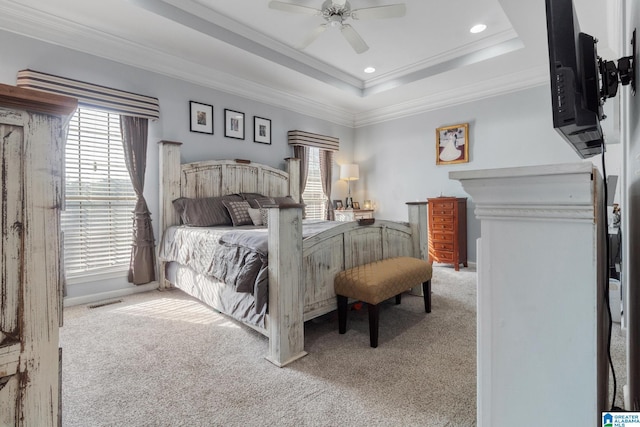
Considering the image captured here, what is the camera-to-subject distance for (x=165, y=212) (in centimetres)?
355

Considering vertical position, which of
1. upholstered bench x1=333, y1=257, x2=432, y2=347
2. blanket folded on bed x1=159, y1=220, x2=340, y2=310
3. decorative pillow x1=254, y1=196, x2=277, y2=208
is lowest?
upholstered bench x1=333, y1=257, x2=432, y2=347

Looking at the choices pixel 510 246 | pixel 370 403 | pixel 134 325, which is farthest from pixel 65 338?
pixel 510 246

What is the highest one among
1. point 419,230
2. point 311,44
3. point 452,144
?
point 311,44

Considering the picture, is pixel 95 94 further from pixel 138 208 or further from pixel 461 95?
pixel 461 95

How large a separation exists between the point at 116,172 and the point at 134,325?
1.70 meters

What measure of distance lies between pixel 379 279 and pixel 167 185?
2.68 meters

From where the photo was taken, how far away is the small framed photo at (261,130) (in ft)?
14.9

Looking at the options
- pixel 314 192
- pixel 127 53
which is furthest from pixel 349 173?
pixel 127 53

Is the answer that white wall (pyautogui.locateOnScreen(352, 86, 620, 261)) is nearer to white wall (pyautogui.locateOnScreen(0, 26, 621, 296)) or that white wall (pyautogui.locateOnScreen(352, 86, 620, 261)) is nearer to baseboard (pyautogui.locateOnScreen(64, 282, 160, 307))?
white wall (pyautogui.locateOnScreen(0, 26, 621, 296))

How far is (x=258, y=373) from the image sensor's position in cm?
179

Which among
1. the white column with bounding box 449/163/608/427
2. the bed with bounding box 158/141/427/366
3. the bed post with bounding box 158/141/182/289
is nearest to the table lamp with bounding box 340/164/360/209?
the bed with bounding box 158/141/427/366

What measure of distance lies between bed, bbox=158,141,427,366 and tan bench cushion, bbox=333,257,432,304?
119mm

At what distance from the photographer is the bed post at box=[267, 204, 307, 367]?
1.87 metres

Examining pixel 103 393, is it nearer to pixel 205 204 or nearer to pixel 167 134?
pixel 205 204
